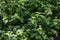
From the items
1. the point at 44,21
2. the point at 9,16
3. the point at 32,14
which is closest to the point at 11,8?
the point at 9,16

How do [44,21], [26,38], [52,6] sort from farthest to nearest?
[52,6], [44,21], [26,38]

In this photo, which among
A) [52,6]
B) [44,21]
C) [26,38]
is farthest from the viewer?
[52,6]

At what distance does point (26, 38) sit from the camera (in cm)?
250

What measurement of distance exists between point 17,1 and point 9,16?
0.79ft

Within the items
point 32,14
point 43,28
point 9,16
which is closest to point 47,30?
point 43,28

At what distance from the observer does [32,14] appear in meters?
2.72

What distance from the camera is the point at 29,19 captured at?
105 inches

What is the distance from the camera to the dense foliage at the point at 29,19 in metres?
2.58

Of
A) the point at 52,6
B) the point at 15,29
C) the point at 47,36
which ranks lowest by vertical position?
the point at 47,36

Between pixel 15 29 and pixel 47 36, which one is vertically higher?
pixel 15 29

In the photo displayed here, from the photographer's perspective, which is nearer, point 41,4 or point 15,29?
point 15,29

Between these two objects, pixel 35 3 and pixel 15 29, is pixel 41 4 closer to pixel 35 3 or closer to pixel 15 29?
pixel 35 3

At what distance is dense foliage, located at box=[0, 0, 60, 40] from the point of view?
2.58 metres

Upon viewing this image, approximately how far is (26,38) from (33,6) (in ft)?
1.75
